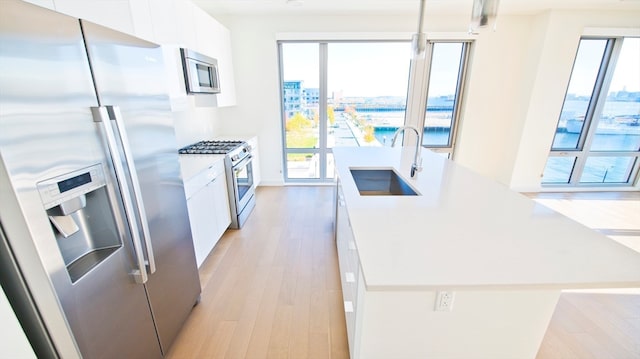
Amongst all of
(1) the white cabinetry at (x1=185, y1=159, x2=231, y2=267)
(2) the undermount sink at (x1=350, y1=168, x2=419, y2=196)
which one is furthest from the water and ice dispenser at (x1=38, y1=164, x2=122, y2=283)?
(2) the undermount sink at (x1=350, y1=168, x2=419, y2=196)

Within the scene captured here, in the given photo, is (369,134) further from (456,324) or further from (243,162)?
(456,324)

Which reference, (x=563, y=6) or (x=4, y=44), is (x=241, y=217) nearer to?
(x=4, y=44)

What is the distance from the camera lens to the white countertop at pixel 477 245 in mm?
879

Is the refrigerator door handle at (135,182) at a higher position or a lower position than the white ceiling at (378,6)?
lower

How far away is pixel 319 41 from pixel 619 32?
436cm

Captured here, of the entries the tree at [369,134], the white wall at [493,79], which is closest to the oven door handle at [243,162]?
the white wall at [493,79]

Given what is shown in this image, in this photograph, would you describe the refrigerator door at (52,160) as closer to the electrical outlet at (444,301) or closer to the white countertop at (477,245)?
the white countertop at (477,245)

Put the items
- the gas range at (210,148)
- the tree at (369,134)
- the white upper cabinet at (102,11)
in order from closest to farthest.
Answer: the white upper cabinet at (102,11) < the gas range at (210,148) < the tree at (369,134)

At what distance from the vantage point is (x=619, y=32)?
3.69 metres

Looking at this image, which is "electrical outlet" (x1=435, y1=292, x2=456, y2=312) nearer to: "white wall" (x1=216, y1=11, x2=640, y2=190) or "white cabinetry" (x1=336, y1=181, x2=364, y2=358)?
"white cabinetry" (x1=336, y1=181, x2=364, y2=358)

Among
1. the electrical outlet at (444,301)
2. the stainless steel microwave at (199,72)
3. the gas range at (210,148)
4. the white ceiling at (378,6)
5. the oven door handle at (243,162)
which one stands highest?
the white ceiling at (378,6)

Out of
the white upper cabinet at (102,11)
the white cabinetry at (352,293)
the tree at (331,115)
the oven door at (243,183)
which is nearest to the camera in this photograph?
the white cabinetry at (352,293)

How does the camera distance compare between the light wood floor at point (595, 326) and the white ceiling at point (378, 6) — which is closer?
the light wood floor at point (595, 326)

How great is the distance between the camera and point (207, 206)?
2.41m
